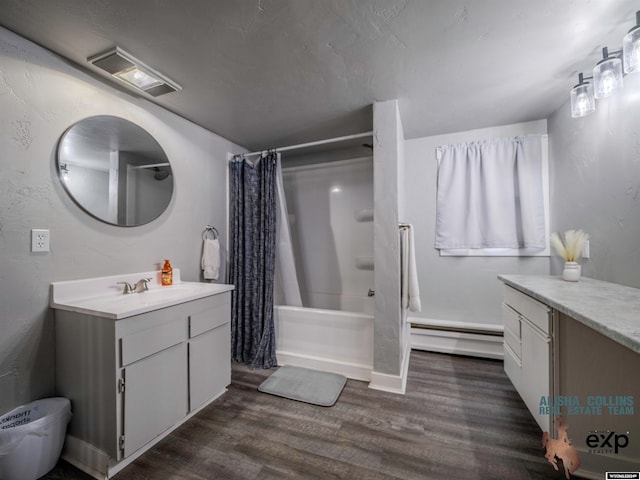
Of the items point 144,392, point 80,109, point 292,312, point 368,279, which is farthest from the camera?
point 368,279

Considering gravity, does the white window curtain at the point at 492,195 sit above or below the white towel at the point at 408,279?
above

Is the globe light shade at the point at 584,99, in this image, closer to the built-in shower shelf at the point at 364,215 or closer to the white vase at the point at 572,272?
the white vase at the point at 572,272

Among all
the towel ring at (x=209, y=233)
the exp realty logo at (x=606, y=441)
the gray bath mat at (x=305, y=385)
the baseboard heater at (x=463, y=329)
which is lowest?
the gray bath mat at (x=305, y=385)

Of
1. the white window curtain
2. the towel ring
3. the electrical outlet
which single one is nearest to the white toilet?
the electrical outlet

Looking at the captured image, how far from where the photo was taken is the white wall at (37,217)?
4.32ft

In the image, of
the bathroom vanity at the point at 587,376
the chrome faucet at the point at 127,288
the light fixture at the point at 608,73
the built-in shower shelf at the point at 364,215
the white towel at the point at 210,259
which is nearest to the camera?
the bathroom vanity at the point at 587,376

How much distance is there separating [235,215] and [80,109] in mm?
1324

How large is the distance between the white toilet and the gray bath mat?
3.71 feet

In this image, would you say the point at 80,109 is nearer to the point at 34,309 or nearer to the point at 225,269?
the point at 34,309

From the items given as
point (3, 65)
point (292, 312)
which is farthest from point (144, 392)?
point (3, 65)

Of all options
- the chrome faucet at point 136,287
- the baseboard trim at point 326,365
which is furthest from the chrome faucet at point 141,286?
the baseboard trim at point 326,365

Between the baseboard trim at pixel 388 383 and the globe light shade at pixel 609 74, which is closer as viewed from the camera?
the globe light shade at pixel 609 74

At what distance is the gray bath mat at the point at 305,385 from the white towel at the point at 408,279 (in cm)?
84

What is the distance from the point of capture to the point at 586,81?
167cm
